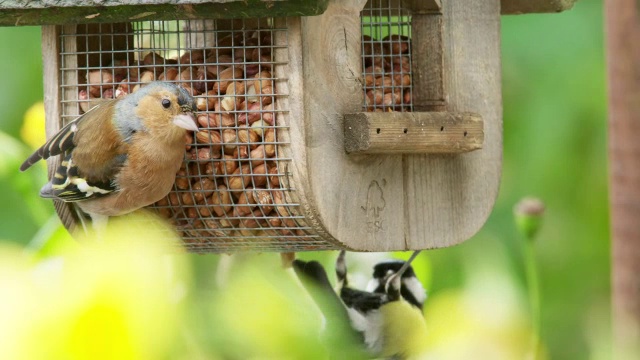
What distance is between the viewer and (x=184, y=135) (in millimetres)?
2320

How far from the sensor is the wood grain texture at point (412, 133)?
2.25 meters

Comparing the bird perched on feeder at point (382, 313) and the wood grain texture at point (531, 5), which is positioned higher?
the wood grain texture at point (531, 5)

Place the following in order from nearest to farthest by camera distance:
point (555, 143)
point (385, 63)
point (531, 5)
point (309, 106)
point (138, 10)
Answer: point (138, 10) → point (309, 106) → point (385, 63) → point (531, 5) → point (555, 143)

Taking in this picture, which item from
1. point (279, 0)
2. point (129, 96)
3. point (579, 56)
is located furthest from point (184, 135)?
point (579, 56)

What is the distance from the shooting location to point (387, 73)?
2.57 meters

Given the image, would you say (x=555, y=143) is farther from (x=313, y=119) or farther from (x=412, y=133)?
(x=313, y=119)

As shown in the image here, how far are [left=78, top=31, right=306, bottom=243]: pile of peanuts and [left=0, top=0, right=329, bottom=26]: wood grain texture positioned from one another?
20cm

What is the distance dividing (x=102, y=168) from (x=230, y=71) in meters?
0.37

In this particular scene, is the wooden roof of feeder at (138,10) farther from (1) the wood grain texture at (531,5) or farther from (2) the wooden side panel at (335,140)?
(1) the wood grain texture at (531,5)

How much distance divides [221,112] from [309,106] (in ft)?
0.78

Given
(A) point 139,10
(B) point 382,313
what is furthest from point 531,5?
(A) point 139,10

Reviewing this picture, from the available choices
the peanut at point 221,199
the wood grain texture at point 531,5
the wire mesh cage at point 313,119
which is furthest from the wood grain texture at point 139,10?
the wood grain texture at point 531,5

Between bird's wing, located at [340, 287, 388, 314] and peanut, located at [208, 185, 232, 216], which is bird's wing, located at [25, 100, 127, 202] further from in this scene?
bird's wing, located at [340, 287, 388, 314]

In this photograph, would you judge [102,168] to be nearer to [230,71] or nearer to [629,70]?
[230,71]
